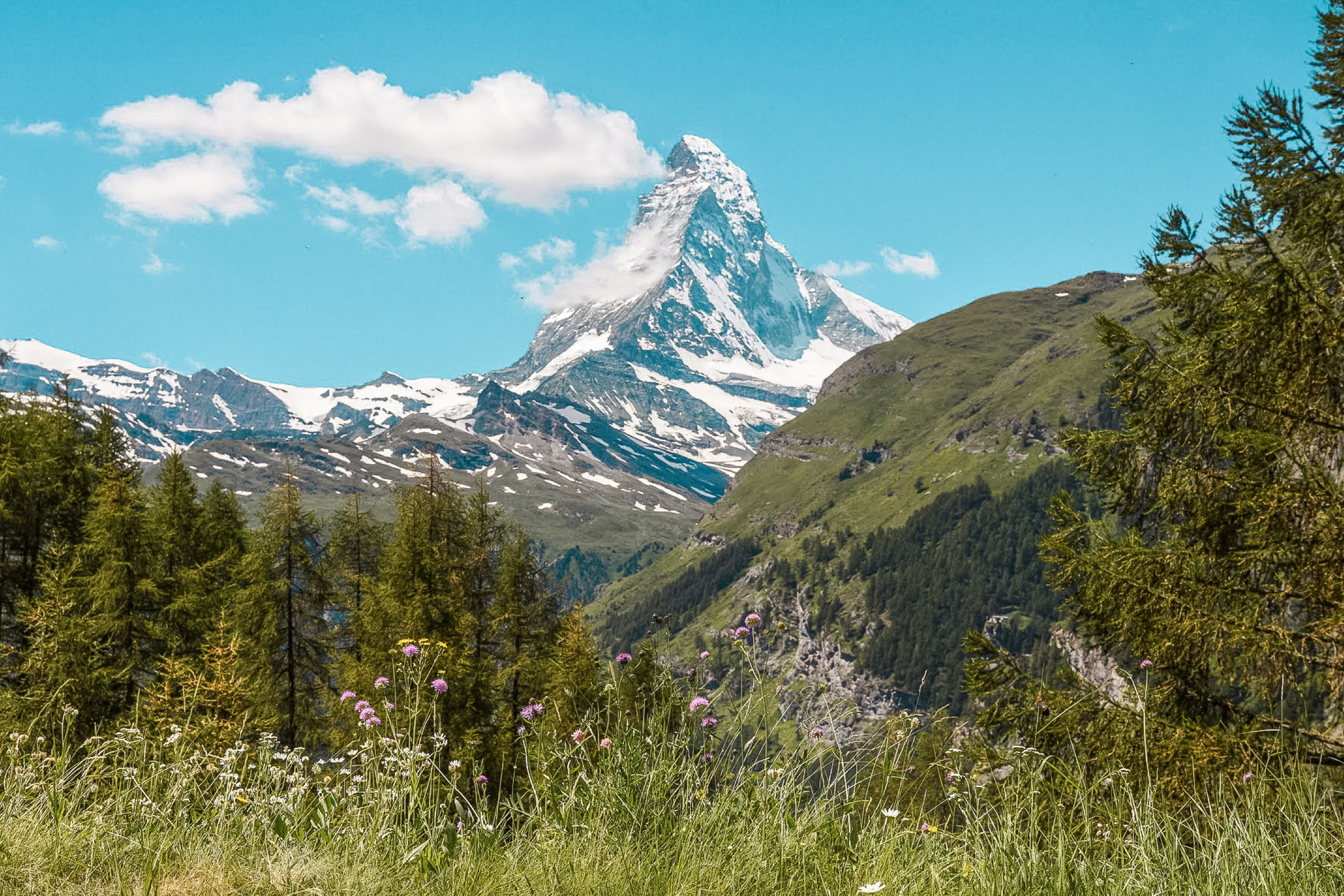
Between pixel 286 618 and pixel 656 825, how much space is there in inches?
1154

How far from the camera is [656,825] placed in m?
3.67

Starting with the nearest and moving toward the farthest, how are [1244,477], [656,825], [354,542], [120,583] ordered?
[656,825], [1244,477], [120,583], [354,542]

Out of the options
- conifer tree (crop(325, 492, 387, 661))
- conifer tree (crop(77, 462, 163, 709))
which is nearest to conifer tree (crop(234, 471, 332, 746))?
conifer tree (crop(325, 492, 387, 661))

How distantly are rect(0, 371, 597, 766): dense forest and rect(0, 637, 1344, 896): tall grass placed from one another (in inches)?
479

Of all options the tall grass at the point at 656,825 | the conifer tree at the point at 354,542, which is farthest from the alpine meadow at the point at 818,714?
the conifer tree at the point at 354,542

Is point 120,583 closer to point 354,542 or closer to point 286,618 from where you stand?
point 286,618

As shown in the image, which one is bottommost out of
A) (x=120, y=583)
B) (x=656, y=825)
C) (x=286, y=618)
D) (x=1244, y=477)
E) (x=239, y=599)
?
(x=286, y=618)

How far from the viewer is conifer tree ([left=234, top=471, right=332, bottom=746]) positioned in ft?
91.8

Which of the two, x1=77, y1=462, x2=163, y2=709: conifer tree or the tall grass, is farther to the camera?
x1=77, y1=462, x2=163, y2=709: conifer tree

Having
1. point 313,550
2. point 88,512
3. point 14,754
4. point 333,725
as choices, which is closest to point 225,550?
point 313,550

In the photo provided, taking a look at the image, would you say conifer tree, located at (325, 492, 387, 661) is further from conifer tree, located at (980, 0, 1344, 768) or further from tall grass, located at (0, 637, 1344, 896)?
tall grass, located at (0, 637, 1344, 896)

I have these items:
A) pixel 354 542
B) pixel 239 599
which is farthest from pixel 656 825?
pixel 354 542

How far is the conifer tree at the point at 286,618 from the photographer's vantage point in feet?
91.8

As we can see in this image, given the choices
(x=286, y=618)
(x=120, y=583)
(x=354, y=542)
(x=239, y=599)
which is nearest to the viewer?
(x=120, y=583)
